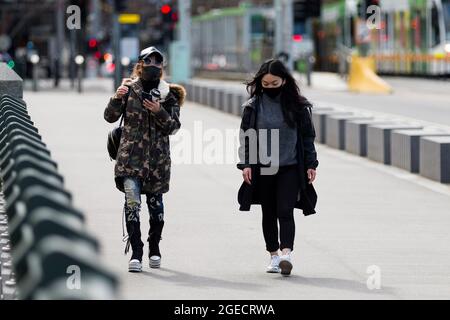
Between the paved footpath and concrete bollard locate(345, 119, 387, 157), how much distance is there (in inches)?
44.4

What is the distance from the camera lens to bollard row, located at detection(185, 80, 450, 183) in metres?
18.1

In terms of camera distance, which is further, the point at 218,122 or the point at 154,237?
the point at 218,122

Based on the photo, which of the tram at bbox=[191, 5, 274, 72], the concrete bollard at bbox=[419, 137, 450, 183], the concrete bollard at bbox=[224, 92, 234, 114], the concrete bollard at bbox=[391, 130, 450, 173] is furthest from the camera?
the tram at bbox=[191, 5, 274, 72]

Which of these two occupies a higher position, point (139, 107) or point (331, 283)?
point (139, 107)

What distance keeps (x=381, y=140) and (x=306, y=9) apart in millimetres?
26299

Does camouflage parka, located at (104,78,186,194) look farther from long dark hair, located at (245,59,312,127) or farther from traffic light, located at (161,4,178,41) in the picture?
traffic light, located at (161,4,178,41)

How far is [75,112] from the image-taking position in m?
34.9

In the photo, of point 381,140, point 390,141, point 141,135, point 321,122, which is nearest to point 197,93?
point 321,122

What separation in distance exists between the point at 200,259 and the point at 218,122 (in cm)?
2003

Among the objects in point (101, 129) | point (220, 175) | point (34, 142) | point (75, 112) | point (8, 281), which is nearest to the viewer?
point (34, 142)

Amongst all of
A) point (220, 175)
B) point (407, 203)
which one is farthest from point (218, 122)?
point (407, 203)

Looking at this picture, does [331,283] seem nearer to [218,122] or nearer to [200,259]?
[200,259]

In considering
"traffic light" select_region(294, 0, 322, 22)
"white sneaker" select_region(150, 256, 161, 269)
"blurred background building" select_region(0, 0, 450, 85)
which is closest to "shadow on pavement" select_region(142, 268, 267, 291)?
"white sneaker" select_region(150, 256, 161, 269)

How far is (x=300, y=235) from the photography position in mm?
12734
